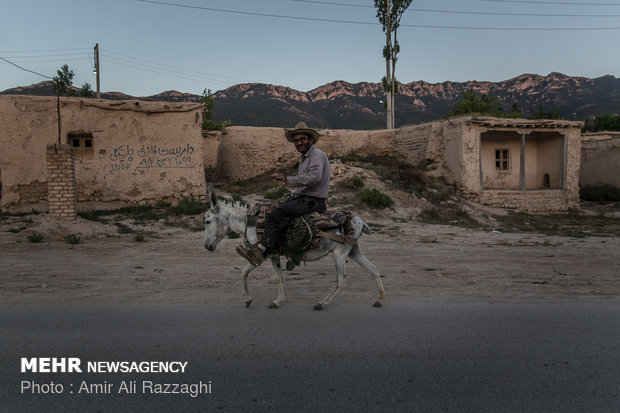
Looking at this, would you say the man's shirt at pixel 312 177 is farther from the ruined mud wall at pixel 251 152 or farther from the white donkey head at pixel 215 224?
the ruined mud wall at pixel 251 152

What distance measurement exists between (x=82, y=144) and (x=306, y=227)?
40.2 ft

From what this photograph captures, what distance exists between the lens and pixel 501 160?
19938mm

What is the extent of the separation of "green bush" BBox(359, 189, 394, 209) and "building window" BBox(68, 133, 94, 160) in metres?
9.62

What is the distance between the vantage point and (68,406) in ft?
8.03

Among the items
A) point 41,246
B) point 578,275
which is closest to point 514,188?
point 578,275

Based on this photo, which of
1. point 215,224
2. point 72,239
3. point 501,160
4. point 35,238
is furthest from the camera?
point 501,160

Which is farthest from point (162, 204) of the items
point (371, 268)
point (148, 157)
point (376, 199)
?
point (371, 268)

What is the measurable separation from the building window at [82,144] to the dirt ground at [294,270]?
327 centimetres

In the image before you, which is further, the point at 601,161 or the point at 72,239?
the point at 601,161

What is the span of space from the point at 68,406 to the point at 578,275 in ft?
23.5

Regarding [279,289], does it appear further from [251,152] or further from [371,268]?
[251,152]

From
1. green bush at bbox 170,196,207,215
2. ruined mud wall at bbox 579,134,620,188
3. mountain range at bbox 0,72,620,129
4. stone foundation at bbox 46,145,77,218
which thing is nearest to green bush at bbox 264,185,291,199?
green bush at bbox 170,196,207,215

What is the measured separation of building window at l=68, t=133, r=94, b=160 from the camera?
43.7 feet

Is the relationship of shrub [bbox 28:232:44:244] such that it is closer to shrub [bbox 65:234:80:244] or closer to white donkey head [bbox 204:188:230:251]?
shrub [bbox 65:234:80:244]
